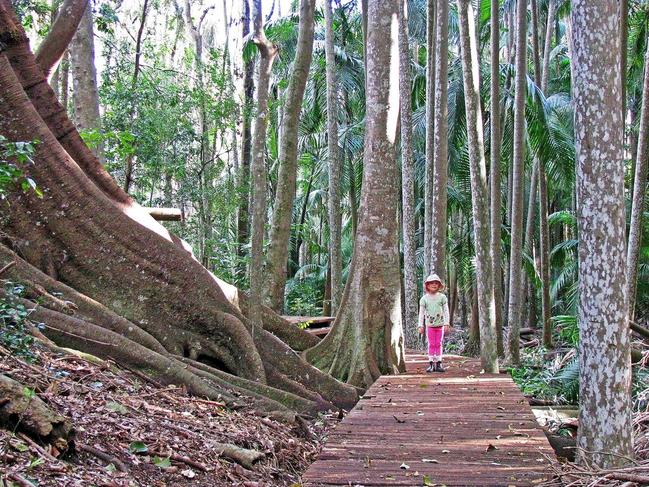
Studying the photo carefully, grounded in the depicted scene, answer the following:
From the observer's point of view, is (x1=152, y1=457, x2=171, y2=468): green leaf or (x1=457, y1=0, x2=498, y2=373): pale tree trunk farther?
(x1=457, y1=0, x2=498, y2=373): pale tree trunk

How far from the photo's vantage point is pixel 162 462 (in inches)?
178

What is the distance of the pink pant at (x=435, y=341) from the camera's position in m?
8.75

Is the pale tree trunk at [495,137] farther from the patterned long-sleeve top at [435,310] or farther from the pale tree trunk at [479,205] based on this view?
the patterned long-sleeve top at [435,310]

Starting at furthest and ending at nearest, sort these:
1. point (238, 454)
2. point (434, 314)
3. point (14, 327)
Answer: point (434, 314)
point (238, 454)
point (14, 327)

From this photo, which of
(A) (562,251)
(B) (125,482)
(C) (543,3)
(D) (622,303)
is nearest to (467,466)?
(D) (622,303)

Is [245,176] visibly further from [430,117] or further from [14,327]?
[14,327]

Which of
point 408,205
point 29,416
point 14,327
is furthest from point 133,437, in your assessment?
point 408,205

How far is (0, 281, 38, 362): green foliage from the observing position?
476cm

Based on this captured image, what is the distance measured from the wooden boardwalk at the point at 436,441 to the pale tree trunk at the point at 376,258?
122cm

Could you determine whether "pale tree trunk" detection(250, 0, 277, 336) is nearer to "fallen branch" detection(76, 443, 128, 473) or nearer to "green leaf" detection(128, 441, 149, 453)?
"green leaf" detection(128, 441, 149, 453)

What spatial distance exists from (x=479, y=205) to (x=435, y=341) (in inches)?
87.9

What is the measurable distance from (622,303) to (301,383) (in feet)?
13.5

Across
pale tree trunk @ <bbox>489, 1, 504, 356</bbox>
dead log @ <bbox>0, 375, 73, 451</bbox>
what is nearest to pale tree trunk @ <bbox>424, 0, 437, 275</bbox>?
pale tree trunk @ <bbox>489, 1, 504, 356</bbox>

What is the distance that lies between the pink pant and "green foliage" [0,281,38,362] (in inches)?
197
